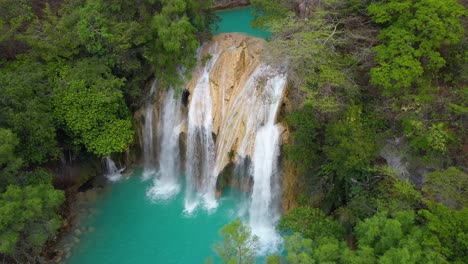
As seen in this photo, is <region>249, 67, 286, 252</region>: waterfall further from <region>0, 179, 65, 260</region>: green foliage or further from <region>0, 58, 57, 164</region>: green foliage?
<region>0, 58, 57, 164</region>: green foliage

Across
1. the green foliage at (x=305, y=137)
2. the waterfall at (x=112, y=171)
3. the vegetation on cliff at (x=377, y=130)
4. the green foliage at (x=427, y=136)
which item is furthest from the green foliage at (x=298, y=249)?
the waterfall at (x=112, y=171)

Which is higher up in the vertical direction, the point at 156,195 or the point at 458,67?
the point at 458,67

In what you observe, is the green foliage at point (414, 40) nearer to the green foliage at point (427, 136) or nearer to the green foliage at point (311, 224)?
the green foliage at point (427, 136)

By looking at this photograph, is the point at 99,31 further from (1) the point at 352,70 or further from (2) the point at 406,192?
(2) the point at 406,192

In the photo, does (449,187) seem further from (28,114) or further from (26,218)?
(28,114)

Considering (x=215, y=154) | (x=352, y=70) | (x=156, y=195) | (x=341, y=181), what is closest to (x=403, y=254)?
(x=341, y=181)

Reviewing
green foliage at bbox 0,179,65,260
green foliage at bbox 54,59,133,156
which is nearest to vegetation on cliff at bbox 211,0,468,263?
green foliage at bbox 54,59,133,156

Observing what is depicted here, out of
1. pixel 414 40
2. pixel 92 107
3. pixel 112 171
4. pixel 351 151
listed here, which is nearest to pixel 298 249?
pixel 351 151

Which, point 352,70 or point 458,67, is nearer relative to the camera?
point 458,67

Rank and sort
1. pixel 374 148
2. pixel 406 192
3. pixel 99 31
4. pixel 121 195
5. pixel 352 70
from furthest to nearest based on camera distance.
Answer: pixel 121 195
pixel 99 31
pixel 352 70
pixel 374 148
pixel 406 192
